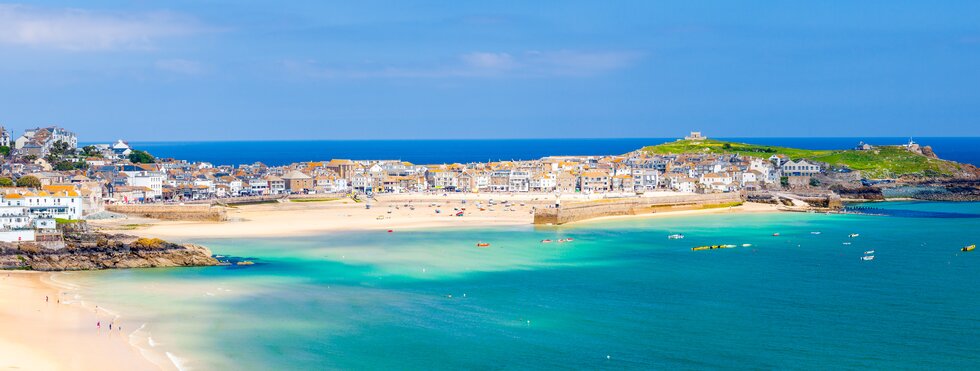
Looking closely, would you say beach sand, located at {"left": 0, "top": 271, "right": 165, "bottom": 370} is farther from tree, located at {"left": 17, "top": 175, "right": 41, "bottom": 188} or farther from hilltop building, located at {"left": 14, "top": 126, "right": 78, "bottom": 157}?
hilltop building, located at {"left": 14, "top": 126, "right": 78, "bottom": 157}

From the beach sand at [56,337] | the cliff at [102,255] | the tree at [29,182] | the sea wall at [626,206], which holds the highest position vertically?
the tree at [29,182]

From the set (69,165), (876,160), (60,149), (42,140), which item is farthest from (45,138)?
(876,160)

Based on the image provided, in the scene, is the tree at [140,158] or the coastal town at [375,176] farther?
the tree at [140,158]

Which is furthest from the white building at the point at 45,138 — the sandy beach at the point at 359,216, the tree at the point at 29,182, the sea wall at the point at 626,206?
the sea wall at the point at 626,206

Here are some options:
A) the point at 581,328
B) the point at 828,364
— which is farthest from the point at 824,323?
the point at 581,328

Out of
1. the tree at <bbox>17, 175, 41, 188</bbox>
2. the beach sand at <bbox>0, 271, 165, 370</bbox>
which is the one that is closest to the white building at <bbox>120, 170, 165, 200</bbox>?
the tree at <bbox>17, 175, 41, 188</bbox>

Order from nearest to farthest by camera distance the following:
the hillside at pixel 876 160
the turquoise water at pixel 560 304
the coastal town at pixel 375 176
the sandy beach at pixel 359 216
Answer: the turquoise water at pixel 560 304 → the sandy beach at pixel 359 216 → the coastal town at pixel 375 176 → the hillside at pixel 876 160

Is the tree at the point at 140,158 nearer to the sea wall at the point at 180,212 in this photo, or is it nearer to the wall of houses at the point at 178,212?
the wall of houses at the point at 178,212

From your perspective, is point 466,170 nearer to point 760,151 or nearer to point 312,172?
point 312,172
